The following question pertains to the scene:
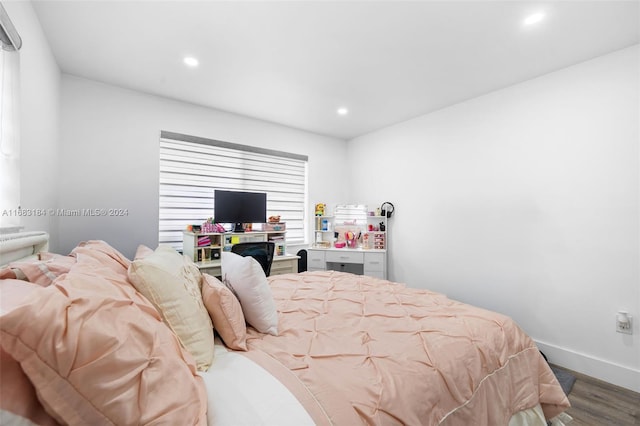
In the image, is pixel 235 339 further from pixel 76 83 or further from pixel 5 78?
pixel 76 83

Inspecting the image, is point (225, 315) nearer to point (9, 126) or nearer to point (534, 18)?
point (9, 126)

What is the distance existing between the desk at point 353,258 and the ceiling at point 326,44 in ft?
6.94

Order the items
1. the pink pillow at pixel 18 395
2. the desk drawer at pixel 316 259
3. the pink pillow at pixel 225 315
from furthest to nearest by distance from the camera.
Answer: the desk drawer at pixel 316 259 → the pink pillow at pixel 225 315 → the pink pillow at pixel 18 395

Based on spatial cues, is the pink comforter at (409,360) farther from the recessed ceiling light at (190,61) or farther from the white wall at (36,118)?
the recessed ceiling light at (190,61)

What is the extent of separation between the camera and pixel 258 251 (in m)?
3.11

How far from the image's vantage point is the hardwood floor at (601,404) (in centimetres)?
181

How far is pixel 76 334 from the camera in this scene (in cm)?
56

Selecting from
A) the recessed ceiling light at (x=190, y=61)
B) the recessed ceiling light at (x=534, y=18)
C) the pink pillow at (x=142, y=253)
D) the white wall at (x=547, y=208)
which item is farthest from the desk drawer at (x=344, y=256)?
the recessed ceiling light at (x=534, y=18)

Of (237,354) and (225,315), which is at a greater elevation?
(225,315)

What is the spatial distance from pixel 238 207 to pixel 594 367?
3.88m

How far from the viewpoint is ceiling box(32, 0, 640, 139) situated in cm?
189

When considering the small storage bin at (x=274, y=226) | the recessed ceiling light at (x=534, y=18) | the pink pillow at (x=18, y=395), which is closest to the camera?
the pink pillow at (x=18, y=395)

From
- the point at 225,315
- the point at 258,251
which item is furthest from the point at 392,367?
the point at 258,251

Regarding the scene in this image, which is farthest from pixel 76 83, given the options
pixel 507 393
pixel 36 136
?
pixel 507 393
